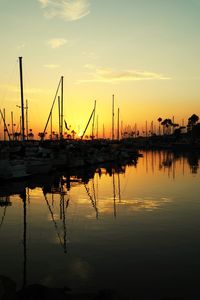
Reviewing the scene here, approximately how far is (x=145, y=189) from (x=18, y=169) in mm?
12529

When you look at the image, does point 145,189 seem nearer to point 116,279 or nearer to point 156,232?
point 156,232

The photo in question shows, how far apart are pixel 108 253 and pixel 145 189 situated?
19.8 m

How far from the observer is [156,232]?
17.1m

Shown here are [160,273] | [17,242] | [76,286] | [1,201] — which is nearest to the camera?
[76,286]

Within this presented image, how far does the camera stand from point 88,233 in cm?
1717

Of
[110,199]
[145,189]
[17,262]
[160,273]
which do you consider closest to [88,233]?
[17,262]

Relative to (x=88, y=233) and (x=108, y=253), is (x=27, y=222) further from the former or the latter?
(x=108, y=253)

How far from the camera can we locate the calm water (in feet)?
37.0

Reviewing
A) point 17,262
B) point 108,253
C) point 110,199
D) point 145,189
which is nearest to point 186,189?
point 145,189

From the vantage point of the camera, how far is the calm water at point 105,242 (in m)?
11.3

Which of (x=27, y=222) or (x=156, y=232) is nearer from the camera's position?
(x=156, y=232)

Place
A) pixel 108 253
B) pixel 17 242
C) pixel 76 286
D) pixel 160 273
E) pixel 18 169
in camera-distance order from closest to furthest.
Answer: pixel 76 286, pixel 160 273, pixel 108 253, pixel 17 242, pixel 18 169

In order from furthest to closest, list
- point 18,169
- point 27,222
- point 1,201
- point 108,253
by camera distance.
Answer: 1. point 18,169
2. point 1,201
3. point 27,222
4. point 108,253

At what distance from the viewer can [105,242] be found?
15.6 metres
